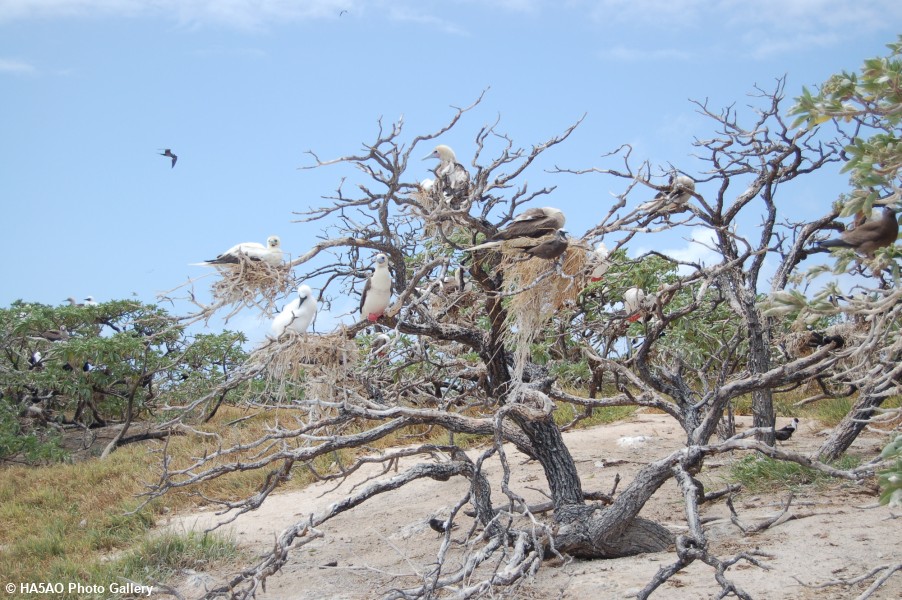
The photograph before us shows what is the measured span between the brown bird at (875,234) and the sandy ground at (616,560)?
1.71m

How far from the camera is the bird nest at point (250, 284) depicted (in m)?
5.24

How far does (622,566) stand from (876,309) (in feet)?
8.32

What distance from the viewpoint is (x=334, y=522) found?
7.48m

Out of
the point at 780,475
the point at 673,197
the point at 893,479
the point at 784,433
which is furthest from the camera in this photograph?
the point at 784,433

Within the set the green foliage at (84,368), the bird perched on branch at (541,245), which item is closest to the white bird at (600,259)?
the bird perched on branch at (541,245)

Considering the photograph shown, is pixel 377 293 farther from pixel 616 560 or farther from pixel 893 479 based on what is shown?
pixel 893 479

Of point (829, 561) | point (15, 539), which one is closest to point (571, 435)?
point (829, 561)

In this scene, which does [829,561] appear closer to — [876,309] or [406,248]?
[876,309]

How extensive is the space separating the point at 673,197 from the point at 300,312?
297cm

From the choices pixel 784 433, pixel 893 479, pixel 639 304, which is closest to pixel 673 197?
pixel 639 304

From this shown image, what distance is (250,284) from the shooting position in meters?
5.29

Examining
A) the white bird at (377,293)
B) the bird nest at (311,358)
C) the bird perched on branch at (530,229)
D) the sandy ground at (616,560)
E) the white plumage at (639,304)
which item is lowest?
the sandy ground at (616,560)

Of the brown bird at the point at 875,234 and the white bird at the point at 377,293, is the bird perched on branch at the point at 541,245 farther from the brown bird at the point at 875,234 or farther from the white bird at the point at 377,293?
the brown bird at the point at 875,234

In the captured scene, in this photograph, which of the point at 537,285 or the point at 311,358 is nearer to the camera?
the point at 537,285
